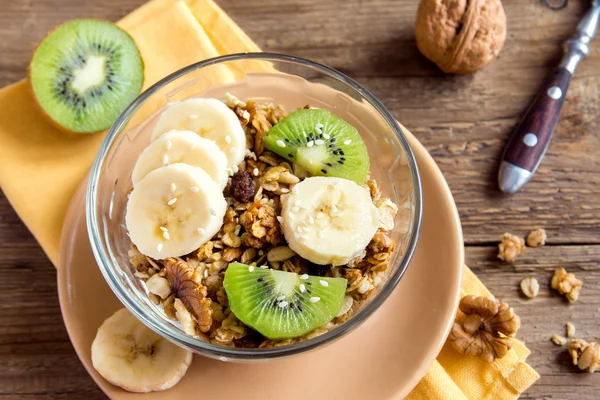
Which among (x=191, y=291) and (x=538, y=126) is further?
(x=538, y=126)

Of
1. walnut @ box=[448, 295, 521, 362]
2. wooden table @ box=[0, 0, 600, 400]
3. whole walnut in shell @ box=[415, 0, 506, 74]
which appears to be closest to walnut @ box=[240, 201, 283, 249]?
walnut @ box=[448, 295, 521, 362]

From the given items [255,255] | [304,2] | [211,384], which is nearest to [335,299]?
[255,255]

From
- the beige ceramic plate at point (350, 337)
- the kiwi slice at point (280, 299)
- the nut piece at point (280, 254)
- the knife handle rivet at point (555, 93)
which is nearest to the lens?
the kiwi slice at point (280, 299)

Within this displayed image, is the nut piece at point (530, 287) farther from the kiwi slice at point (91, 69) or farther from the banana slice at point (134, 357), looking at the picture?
the kiwi slice at point (91, 69)

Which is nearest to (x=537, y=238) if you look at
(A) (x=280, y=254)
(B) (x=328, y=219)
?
(B) (x=328, y=219)

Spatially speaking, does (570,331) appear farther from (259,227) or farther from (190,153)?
(190,153)

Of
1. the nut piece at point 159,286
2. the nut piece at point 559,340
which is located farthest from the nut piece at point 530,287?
the nut piece at point 159,286
